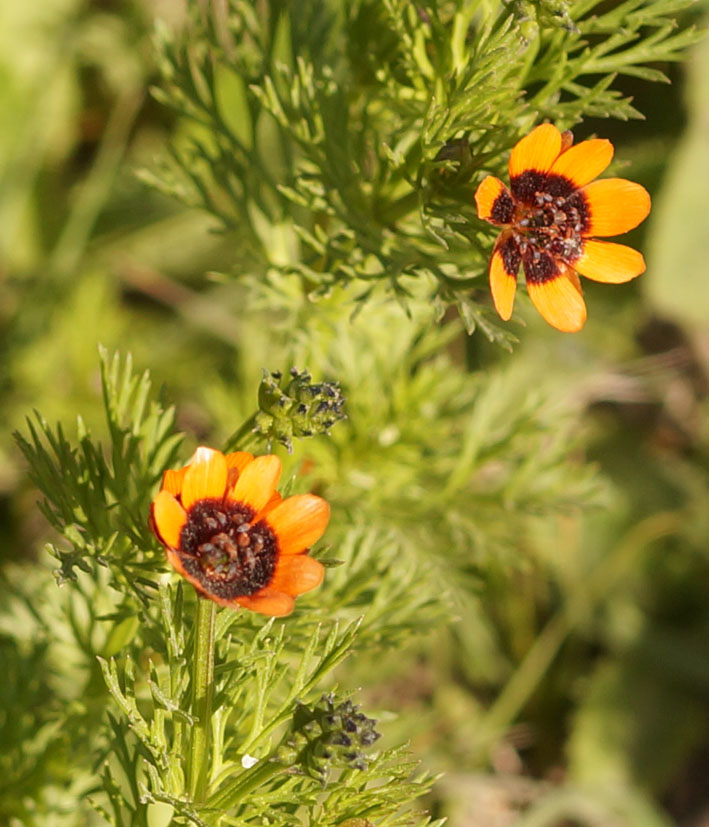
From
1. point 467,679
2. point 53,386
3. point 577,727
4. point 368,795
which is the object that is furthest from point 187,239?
point 368,795

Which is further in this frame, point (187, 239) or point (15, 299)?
point (187, 239)

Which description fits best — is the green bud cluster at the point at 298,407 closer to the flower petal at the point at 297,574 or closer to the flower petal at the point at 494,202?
the flower petal at the point at 297,574

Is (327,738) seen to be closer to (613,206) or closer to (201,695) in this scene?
(201,695)

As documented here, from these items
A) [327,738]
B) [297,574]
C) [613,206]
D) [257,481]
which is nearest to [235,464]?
[257,481]

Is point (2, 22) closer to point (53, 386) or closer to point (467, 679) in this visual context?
point (53, 386)

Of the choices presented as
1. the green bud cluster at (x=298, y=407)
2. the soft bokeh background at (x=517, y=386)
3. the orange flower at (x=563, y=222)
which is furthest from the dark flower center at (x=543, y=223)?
the soft bokeh background at (x=517, y=386)

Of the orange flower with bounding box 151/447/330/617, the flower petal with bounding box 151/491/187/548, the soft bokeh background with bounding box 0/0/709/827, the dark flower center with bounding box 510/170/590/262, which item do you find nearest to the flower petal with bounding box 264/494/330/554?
the orange flower with bounding box 151/447/330/617

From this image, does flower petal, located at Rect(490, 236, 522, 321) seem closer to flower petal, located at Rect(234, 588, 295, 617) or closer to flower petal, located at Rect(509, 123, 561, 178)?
flower petal, located at Rect(509, 123, 561, 178)
